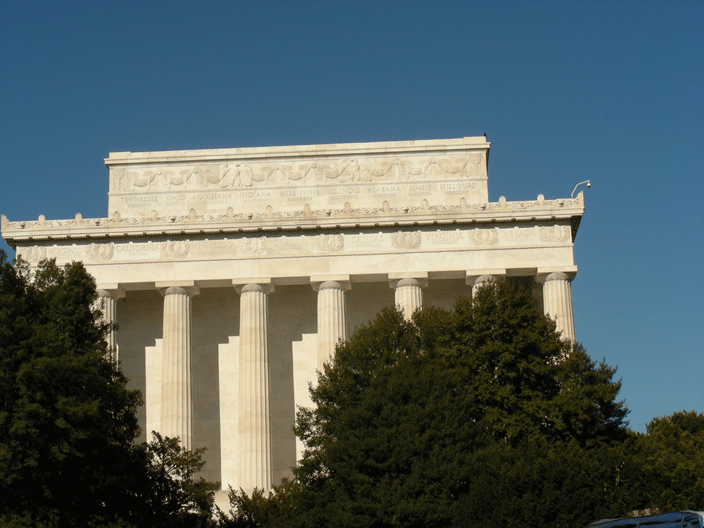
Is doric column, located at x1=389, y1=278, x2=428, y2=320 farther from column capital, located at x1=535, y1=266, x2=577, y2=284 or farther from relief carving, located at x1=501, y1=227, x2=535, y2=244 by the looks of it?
column capital, located at x1=535, y1=266, x2=577, y2=284

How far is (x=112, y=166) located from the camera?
82250 mm

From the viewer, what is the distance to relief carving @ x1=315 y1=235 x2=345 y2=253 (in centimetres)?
7450

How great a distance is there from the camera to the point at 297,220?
7406cm

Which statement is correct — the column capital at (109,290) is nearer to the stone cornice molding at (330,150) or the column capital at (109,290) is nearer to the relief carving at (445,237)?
the stone cornice molding at (330,150)

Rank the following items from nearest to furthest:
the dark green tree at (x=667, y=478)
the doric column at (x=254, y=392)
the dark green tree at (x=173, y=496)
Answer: the dark green tree at (x=173, y=496)
the dark green tree at (x=667, y=478)
the doric column at (x=254, y=392)

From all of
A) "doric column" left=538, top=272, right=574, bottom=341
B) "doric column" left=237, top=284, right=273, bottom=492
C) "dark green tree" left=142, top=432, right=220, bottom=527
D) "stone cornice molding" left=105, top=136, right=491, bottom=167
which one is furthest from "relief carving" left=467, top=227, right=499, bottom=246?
"dark green tree" left=142, top=432, right=220, bottom=527

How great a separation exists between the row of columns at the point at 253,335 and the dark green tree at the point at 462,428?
1151cm

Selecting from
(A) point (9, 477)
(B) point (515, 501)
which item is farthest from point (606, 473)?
(A) point (9, 477)

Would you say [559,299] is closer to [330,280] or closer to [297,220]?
[330,280]

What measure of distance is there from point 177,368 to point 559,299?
25.8 m

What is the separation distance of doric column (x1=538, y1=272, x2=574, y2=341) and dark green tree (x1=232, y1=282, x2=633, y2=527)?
11575 millimetres

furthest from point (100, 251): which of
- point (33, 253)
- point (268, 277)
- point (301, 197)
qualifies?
point (301, 197)

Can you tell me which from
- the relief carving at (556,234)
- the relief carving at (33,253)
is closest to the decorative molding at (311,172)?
the relief carving at (556,234)

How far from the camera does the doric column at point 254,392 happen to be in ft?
232
